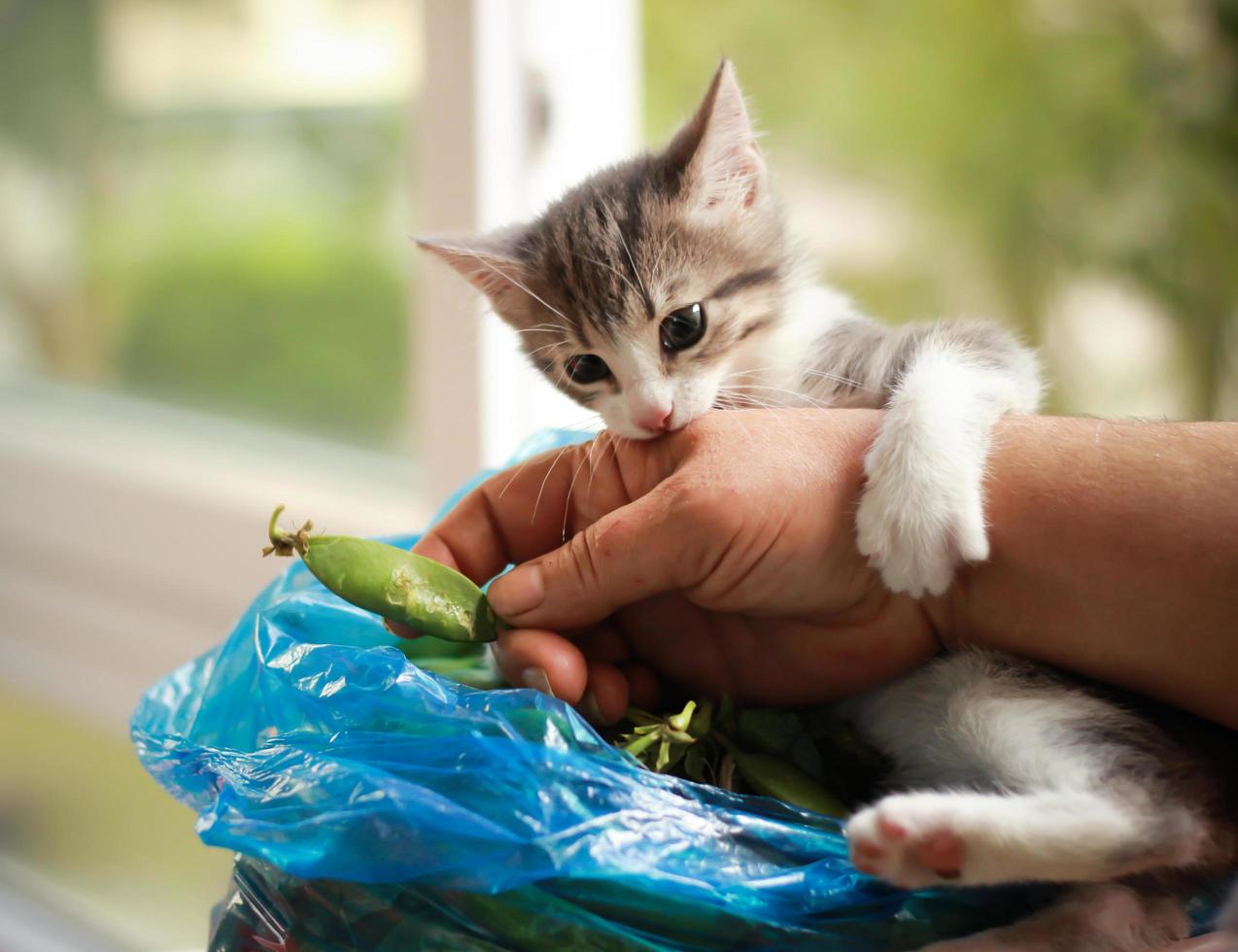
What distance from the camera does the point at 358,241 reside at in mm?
2781

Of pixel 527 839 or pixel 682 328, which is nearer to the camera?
pixel 527 839

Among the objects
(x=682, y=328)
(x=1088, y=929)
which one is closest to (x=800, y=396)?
(x=682, y=328)

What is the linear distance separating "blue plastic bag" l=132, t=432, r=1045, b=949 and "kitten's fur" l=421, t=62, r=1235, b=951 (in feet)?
0.25

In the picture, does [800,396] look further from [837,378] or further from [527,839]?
[527,839]

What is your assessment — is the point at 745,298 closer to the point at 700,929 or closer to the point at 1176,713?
the point at 1176,713

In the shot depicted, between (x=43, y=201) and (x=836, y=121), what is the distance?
2400 mm

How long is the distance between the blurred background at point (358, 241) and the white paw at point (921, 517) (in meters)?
0.67

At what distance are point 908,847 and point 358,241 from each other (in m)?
2.36

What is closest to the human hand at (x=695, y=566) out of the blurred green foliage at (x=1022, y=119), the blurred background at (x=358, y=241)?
the blurred background at (x=358, y=241)

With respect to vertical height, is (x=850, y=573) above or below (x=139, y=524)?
above

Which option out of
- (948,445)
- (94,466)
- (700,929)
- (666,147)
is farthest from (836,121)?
(700,929)

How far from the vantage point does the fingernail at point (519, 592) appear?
0.97m

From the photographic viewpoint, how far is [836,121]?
8.63 feet

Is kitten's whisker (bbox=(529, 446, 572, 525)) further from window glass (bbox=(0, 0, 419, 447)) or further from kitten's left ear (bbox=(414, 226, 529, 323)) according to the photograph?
window glass (bbox=(0, 0, 419, 447))
